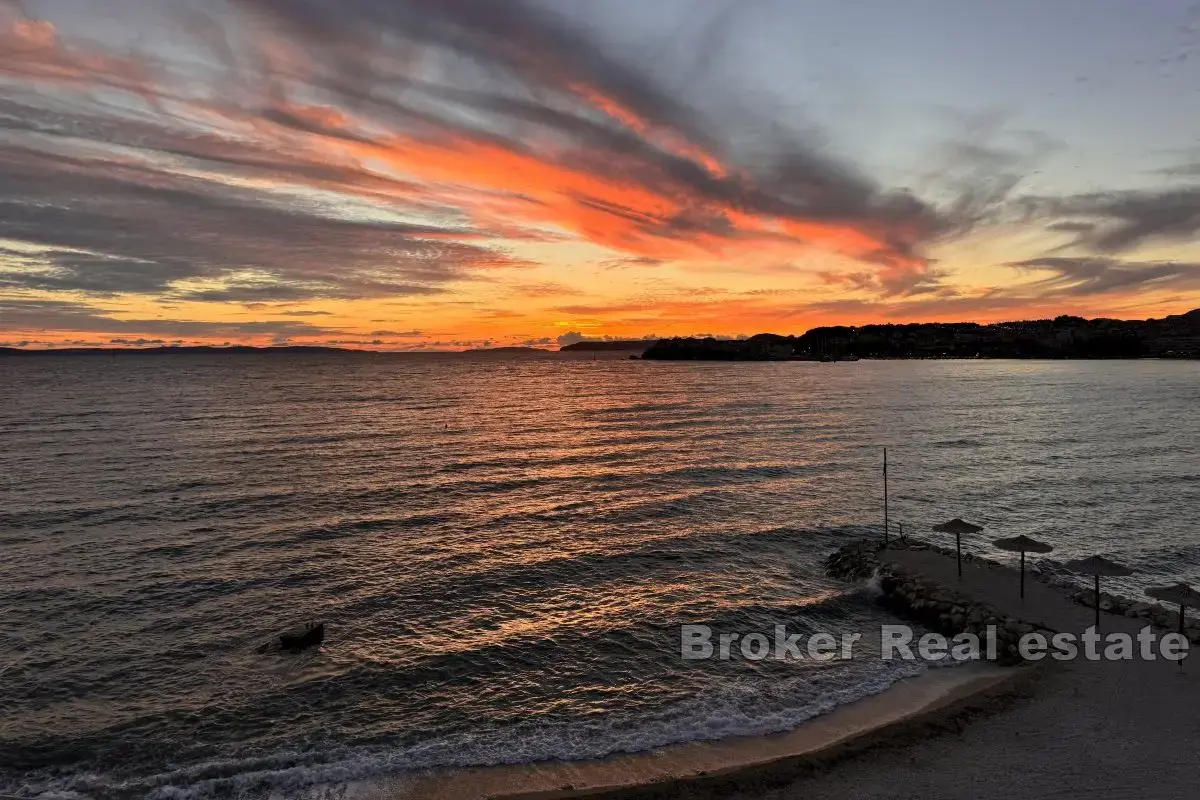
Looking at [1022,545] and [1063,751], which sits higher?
[1022,545]

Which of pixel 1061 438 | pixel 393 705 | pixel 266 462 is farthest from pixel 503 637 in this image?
pixel 1061 438

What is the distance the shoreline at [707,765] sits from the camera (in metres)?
14.4

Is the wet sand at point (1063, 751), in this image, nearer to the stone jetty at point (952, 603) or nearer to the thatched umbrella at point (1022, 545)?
the stone jetty at point (952, 603)

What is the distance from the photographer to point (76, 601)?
81.1 feet

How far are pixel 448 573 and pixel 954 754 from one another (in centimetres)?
2001

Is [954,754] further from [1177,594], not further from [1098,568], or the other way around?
[1177,594]

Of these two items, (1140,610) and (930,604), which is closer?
(1140,610)

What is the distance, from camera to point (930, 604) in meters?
24.6

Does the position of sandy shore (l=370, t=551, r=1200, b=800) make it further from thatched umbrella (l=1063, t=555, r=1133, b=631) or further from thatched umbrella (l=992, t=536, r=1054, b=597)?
thatched umbrella (l=992, t=536, r=1054, b=597)

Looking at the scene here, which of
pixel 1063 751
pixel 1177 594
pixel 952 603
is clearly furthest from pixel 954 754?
pixel 952 603

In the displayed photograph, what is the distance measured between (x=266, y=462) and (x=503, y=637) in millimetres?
38690

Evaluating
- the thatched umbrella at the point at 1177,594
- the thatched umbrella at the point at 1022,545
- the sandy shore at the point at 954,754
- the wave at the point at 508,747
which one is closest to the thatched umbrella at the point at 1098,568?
the thatched umbrella at the point at 1177,594

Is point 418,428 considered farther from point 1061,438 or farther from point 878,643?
point 1061,438

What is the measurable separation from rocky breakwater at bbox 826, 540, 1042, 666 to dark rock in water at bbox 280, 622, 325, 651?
70.7 ft
